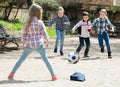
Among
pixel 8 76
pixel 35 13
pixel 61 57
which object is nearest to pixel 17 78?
pixel 8 76

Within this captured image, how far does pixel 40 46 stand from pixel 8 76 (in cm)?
104

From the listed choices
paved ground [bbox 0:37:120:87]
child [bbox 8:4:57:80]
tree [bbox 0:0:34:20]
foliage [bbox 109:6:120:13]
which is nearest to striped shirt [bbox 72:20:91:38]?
paved ground [bbox 0:37:120:87]

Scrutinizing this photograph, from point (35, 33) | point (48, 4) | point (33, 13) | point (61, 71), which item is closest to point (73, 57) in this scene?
point (61, 71)

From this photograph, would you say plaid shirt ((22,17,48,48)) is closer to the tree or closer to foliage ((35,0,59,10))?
the tree

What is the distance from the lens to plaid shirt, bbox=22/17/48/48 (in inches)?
358

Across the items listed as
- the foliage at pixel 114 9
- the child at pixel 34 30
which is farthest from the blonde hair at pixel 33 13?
the foliage at pixel 114 9

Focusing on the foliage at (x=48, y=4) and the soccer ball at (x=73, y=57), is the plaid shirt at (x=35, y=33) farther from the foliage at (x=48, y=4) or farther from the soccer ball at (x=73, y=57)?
the foliage at (x=48, y=4)

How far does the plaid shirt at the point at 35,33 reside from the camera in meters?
9.09

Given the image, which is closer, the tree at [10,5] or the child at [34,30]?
the child at [34,30]

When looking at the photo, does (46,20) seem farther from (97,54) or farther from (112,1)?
(97,54)

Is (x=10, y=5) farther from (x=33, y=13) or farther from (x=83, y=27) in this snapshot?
(x=33, y=13)

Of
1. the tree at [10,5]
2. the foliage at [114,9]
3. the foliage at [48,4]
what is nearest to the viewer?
the tree at [10,5]

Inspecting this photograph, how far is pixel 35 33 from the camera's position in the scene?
9.10 meters

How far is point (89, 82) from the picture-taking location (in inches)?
370
